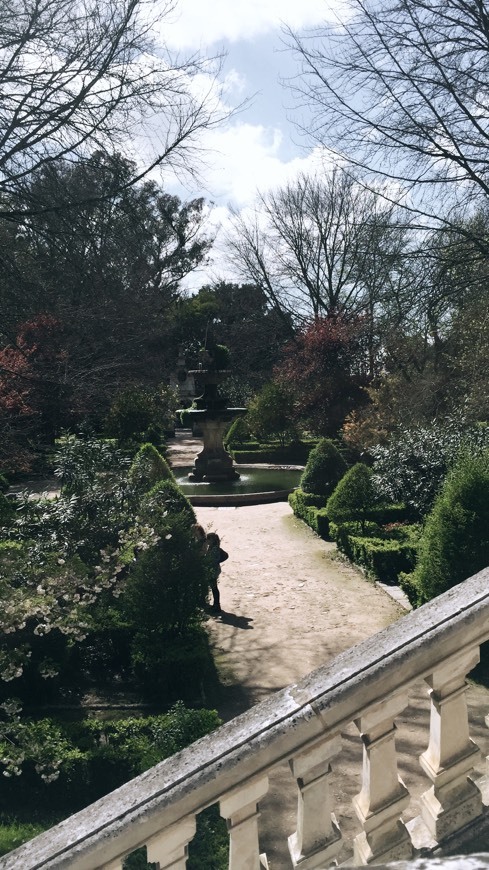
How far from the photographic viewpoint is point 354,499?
14.3 meters

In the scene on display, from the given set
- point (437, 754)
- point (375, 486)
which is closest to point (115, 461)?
point (375, 486)

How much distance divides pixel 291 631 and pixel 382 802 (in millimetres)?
7253

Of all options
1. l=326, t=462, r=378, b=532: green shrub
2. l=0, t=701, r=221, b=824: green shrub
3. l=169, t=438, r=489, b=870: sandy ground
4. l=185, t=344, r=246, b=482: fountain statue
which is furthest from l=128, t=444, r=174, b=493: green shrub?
l=185, t=344, r=246, b=482: fountain statue

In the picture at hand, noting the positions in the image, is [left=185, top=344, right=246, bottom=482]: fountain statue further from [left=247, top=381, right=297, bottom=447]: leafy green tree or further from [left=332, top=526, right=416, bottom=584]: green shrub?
[left=332, top=526, right=416, bottom=584]: green shrub

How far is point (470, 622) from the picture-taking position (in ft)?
7.62

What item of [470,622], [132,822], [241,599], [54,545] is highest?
[470,622]

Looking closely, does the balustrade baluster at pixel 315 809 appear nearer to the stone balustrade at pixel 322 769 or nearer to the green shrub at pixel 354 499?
the stone balustrade at pixel 322 769

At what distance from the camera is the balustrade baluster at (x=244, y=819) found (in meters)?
2.18

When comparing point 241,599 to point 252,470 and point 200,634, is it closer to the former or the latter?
point 200,634

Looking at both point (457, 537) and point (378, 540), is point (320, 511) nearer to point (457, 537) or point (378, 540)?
point (378, 540)

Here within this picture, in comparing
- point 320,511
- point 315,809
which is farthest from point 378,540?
point 315,809

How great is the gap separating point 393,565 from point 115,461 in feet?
14.8

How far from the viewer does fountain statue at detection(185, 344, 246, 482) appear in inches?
934

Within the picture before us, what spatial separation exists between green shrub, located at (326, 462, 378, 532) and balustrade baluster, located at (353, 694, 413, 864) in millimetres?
11790
